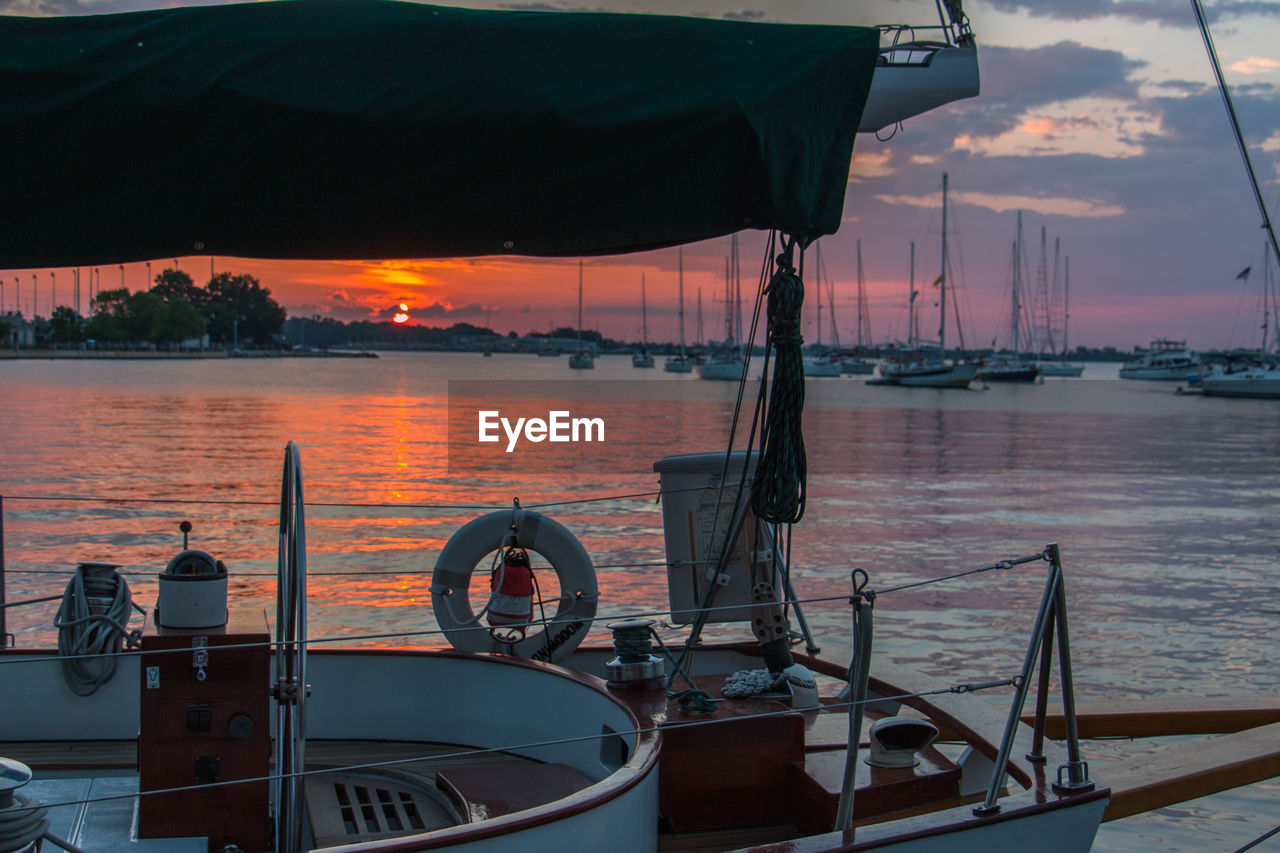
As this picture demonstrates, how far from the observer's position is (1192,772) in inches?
189

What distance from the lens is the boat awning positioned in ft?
10.7

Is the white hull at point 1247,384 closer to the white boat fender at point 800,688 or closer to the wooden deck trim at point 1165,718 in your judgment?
the wooden deck trim at point 1165,718

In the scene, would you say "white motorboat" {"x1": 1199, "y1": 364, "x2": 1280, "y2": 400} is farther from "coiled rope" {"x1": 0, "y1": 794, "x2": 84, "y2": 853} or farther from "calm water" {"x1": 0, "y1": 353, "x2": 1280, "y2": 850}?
"coiled rope" {"x1": 0, "y1": 794, "x2": 84, "y2": 853}

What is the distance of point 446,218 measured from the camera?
3.53m

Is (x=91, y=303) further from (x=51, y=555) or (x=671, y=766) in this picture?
(x=671, y=766)

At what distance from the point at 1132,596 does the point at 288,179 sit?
1039 cm

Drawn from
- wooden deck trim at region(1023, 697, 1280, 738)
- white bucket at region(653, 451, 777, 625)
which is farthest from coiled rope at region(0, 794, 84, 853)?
wooden deck trim at region(1023, 697, 1280, 738)

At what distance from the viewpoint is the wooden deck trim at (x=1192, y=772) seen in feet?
15.0

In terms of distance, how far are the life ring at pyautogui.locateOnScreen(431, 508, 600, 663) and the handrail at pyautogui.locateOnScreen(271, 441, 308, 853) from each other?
64.2 inches

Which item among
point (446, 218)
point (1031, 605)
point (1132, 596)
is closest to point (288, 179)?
point (446, 218)

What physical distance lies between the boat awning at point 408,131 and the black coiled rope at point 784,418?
26 cm

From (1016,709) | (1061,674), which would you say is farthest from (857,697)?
(1061,674)

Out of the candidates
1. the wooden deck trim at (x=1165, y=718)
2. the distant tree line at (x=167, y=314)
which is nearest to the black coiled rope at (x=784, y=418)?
the wooden deck trim at (x=1165, y=718)

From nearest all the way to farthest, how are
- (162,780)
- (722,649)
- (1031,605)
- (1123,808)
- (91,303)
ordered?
1. (162,780)
2. (1123,808)
3. (722,649)
4. (1031,605)
5. (91,303)
